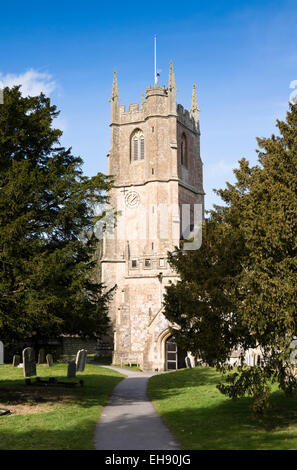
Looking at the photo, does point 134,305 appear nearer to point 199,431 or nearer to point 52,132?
point 52,132

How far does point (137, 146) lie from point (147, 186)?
5.57 metres

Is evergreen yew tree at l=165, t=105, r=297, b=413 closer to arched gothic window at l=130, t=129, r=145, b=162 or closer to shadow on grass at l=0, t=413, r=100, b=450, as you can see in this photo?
shadow on grass at l=0, t=413, r=100, b=450

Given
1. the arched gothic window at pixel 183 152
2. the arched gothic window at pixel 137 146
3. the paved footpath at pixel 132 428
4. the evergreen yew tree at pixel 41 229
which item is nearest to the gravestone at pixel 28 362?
the evergreen yew tree at pixel 41 229

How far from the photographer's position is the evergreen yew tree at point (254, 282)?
9500mm

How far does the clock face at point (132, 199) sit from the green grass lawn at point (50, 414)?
95.5ft

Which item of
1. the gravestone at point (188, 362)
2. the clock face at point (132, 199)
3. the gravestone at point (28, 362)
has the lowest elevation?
the gravestone at point (188, 362)

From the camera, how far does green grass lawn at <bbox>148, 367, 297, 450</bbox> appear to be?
891 centimetres

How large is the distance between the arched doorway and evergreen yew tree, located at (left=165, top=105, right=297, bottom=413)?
18.3 metres

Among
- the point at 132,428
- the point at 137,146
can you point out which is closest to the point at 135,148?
the point at 137,146

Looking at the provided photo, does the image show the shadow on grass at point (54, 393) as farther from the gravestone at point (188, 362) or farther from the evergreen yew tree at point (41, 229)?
the gravestone at point (188, 362)

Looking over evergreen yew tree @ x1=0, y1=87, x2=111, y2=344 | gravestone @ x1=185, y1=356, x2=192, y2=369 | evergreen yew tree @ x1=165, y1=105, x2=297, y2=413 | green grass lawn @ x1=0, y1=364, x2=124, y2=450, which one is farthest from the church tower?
evergreen yew tree @ x1=165, y1=105, x2=297, y2=413

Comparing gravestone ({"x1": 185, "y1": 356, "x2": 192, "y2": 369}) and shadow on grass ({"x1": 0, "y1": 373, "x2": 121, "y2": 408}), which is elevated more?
shadow on grass ({"x1": 0, "y1": 373, "x2": 121, "y2": 408})

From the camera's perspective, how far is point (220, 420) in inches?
444

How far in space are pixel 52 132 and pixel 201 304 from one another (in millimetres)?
8908
